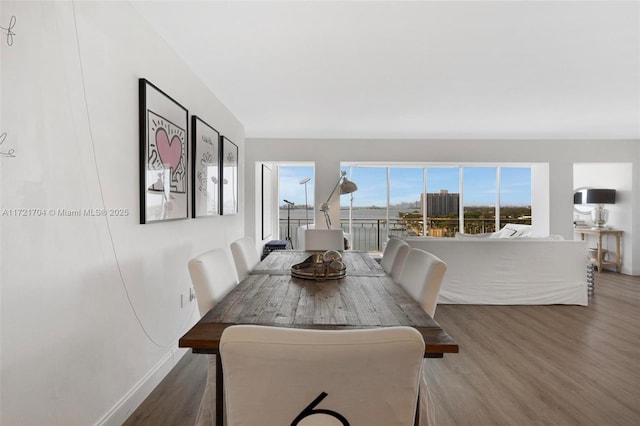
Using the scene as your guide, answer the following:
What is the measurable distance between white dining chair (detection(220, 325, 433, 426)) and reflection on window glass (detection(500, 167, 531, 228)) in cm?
706

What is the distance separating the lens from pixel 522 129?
5.19 meters

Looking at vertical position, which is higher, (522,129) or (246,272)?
(522,129)

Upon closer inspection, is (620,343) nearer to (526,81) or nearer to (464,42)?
(526,81)

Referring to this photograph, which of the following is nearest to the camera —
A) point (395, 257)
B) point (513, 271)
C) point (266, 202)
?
point (395, 257)

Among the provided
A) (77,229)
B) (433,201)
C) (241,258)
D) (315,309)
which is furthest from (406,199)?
(77,229)

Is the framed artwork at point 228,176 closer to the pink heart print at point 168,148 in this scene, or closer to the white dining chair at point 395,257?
the pink heart print at point 168,148

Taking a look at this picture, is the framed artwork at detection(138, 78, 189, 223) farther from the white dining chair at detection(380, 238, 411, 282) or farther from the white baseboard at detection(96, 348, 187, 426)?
the white dining chair at detection(380, 238, 411, 282)

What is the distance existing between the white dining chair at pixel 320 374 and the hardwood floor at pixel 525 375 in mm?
1349

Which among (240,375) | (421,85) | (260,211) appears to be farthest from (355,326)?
(260,211)

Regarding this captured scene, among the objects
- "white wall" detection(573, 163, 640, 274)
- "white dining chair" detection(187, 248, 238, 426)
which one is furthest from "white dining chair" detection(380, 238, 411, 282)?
"white wall" detection(573, 163, 640, 274)

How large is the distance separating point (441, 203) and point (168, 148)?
233 inches

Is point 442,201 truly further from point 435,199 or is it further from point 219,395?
point 219,395

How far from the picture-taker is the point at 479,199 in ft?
22.6

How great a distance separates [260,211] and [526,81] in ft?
14.7
